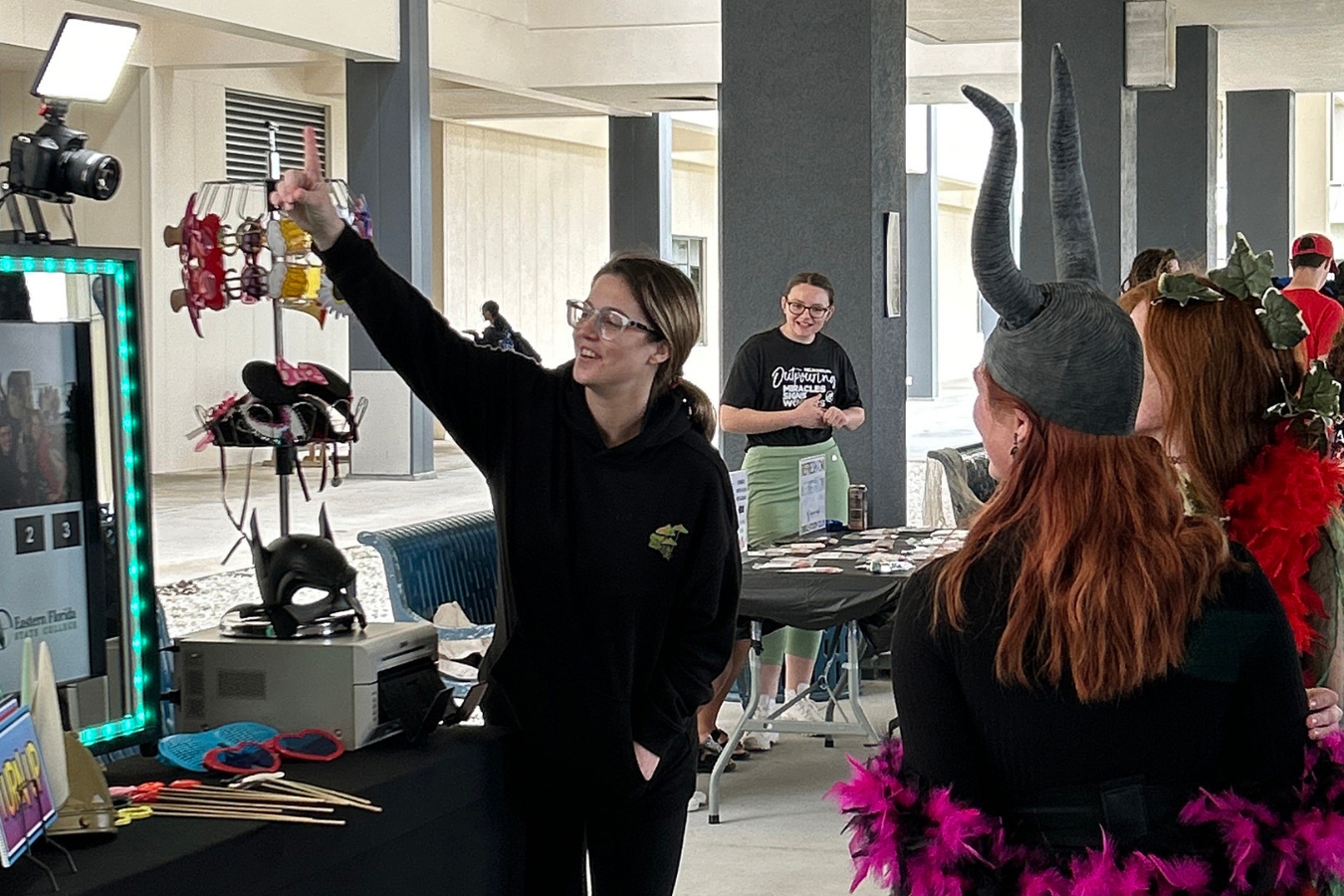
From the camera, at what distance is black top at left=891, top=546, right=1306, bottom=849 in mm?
1774

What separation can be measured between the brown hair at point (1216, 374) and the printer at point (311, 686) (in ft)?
3.53

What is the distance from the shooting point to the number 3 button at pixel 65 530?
221 centimetres

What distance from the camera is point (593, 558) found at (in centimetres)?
255

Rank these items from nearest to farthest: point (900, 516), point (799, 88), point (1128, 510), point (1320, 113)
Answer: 1. point (1128, 510)
2. point (799, 88)
3. point (900, 516)
4. point (1320, 113)

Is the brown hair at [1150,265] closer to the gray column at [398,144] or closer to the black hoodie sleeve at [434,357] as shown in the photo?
the black hoodie sleeve at [434,357]

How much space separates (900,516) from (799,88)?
194 cm

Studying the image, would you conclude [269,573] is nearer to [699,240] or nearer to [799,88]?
[799,88]

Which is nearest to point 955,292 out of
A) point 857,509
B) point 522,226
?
point 522,226

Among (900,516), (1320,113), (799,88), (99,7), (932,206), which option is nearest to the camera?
(799,88)

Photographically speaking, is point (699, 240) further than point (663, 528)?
Yes

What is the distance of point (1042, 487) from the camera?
179cm

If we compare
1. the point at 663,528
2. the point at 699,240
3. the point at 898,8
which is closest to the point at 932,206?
the point at 699,240

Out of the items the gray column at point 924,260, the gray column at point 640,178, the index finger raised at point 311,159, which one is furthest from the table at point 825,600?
the gray column at point 924,260

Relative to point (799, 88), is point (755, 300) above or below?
below
